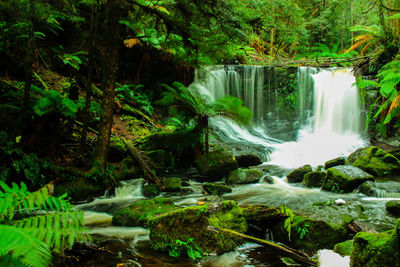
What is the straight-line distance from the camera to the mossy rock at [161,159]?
7.25 metres

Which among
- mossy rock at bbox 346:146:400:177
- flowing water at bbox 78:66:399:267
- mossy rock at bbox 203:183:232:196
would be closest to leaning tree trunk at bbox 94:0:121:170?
flowing water at bbox 78:66:399:267

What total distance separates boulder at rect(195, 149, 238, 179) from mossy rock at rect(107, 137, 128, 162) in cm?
206

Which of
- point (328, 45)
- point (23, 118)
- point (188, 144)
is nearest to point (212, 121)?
point (188, 144)

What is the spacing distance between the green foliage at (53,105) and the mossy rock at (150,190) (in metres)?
2.17

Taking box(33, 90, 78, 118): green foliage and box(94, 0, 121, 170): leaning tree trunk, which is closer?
box(33, 90, 78, 118): green foliage

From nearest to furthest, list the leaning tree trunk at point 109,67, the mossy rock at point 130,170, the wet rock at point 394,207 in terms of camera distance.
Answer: the wet rock at point 394,207 < the leaning tree trunk at point 109,67 < the mossy rock at point 130,170

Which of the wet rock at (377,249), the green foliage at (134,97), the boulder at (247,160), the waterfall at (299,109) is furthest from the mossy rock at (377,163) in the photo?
the green foliage at (134,97)

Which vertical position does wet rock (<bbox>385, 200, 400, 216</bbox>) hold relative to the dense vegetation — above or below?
below

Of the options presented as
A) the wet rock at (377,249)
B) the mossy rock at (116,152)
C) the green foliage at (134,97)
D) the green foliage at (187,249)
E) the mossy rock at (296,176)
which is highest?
the green foliage at (134,97)

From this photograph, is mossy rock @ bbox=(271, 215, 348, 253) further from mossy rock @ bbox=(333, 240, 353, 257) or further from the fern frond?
the fern frond

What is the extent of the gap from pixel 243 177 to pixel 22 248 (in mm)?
6521

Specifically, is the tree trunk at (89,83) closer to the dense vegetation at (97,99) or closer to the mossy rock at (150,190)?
the dense vegetation at (97,99)

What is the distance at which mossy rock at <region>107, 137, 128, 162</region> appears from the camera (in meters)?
6.69

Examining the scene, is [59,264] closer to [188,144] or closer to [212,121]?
[188,144]
